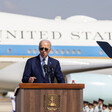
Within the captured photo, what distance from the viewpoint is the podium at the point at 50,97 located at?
529 centimetres

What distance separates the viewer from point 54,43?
19.0 metres

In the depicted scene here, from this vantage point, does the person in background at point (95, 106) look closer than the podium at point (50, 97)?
No

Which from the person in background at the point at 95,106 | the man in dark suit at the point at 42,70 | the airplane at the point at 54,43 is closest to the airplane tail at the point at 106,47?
the airplane at the point at 54,43

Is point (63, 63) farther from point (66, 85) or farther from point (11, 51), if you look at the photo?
point (66, 85)

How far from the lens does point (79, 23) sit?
20.0 metres

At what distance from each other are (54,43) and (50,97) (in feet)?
45.3

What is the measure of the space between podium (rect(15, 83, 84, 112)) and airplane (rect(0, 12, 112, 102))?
13.0 m

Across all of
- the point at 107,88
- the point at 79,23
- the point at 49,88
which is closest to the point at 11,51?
the point at 79,23

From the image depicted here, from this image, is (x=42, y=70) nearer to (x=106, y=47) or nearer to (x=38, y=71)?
(x=38, y=71)

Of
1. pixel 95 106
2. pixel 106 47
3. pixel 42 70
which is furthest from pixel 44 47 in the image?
pixel 106 47

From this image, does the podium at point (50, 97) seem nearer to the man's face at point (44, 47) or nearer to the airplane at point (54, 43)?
the man's face at point (44, 47)

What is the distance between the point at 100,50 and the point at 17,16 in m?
4.25

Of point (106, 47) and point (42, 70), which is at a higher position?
point (106, 47)

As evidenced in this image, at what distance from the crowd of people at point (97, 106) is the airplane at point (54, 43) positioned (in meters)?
4.90
